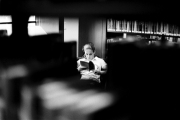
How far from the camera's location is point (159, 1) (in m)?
0.38

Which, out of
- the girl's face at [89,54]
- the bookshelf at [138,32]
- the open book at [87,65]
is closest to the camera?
the open book at [87,65]

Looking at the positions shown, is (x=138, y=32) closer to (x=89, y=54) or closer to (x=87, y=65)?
(x=89, y=54)

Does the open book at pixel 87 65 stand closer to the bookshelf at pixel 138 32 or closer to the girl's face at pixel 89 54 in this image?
the girl's face at pixel 89 54

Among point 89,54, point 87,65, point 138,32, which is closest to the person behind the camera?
point 87,65

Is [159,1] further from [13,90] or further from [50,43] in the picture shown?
[13,90]

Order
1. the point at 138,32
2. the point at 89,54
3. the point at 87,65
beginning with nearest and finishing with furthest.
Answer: the point at 87,65 → the point at 89,54 → the point at 138,32

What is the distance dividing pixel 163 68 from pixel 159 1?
36 centimetres

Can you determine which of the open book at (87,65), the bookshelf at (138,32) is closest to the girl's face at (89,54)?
the open book at (87,65)

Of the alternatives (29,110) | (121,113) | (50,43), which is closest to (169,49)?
(121,113)

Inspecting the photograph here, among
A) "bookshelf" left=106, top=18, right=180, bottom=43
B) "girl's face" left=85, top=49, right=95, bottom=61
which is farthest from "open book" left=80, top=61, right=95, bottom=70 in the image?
"bookshelf" left=106, top=18, right=180, bottom=43

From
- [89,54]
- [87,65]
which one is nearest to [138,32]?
[89,54]

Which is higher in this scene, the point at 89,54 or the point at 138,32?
the point at 138,32

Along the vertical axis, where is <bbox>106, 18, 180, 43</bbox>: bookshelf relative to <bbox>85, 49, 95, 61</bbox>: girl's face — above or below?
above

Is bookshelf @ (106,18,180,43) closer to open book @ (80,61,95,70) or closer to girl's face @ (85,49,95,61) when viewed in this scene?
girl's face @ (85,49,95,61)
